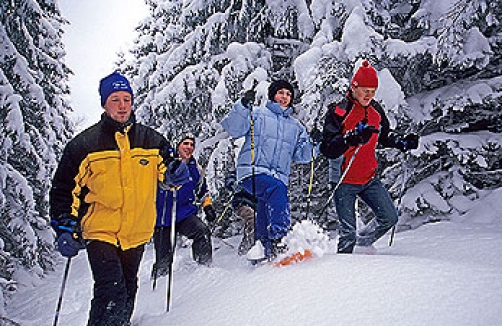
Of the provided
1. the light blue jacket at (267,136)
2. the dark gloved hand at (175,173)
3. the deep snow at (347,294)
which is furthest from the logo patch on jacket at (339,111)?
the dark gloved hand at (175,173)

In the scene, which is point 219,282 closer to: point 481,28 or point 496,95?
point 496,95

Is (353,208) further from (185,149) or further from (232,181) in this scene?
(185,149)

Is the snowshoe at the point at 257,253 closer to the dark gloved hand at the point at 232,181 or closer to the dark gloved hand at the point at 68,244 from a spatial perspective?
the dark gloved hand at the point at 232,181

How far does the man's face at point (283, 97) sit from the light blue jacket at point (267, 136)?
0.06 metres

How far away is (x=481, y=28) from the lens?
294 inches

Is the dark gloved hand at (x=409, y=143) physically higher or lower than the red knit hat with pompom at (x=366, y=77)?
lower

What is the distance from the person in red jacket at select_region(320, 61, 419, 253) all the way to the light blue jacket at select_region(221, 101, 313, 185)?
527 mm

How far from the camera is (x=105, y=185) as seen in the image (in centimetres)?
357

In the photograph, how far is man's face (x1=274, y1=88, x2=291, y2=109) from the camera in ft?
17.0

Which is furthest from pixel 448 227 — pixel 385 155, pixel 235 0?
pixel 235 0

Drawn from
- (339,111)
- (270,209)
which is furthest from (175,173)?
(339,111)

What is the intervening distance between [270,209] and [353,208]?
88cm

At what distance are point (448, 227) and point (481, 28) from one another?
127 inches

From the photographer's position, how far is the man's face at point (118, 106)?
3773 mm
